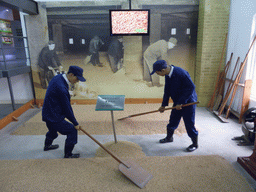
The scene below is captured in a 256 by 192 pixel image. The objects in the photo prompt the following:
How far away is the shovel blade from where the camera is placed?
2.37m

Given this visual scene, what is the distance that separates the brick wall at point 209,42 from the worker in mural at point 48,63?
455 cm

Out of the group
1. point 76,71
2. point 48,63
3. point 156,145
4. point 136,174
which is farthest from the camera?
point 48,63

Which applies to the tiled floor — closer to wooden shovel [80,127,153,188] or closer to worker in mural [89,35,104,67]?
wooden shovel [80,127,153,188]

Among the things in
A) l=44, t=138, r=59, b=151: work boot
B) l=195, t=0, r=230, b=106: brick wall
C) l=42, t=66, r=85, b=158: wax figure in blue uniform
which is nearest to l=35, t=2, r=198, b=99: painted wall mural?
l=195, t=0, r=230, b=106: brick wall

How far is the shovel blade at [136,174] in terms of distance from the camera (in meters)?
2.37

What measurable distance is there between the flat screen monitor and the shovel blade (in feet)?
12.4

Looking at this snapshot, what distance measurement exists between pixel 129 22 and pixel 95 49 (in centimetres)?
146

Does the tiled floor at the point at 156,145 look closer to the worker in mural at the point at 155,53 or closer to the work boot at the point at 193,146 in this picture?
the work boot at the point at 193,146

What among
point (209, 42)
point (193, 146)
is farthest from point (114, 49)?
point (193, 146)

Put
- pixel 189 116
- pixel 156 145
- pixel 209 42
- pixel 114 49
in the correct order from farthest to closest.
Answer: pixel 114 49
pixel 209 42
pixel 156 145
pixel 189 116

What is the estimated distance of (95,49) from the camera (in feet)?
19.0

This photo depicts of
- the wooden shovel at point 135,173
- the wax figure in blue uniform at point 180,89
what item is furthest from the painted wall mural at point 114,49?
the wooden shovel at point 135,173

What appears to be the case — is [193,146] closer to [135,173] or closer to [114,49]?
[135,173]

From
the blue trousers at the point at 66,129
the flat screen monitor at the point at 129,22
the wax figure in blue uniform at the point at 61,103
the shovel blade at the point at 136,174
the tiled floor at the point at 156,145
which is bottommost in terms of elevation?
the tiled floor at the point at 156,145
